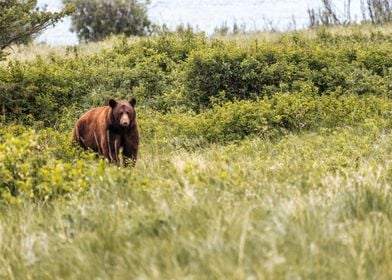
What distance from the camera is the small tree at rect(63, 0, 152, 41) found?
37.3 m

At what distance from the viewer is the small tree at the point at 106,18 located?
123ft

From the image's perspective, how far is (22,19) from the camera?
39.6ft

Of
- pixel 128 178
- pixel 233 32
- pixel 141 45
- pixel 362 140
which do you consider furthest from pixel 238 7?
pixel 128 178

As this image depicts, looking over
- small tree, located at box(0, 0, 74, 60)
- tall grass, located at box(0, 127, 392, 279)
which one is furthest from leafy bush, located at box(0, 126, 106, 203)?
small tree, located at box(0, 0, 74, 60)

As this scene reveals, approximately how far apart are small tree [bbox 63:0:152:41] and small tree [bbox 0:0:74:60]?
81.4 feet

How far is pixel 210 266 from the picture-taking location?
3.12m

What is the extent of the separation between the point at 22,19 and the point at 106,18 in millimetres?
25889

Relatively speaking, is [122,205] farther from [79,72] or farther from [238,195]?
[79,72]

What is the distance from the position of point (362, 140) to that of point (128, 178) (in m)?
4.58

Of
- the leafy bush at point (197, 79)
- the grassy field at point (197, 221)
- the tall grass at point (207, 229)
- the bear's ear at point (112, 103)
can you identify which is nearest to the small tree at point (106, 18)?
the leafy bush at point (197, 79)

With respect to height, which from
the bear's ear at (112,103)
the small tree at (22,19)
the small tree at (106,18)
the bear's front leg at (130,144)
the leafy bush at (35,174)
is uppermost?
the small tree at (106,18)

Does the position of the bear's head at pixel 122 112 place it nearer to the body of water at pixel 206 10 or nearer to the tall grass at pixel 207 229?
the tall grass at pixel 207 229

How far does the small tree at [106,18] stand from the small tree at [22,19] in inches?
977

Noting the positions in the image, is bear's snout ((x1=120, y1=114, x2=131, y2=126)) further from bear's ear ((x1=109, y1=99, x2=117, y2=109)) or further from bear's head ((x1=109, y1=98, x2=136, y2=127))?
bear's ear ((x1=109, y1=99, x2=117, y2=109))
